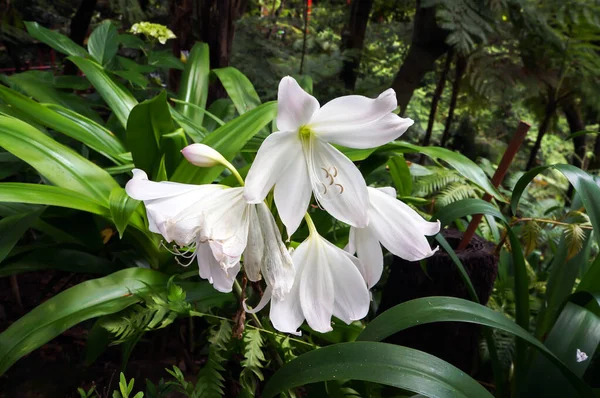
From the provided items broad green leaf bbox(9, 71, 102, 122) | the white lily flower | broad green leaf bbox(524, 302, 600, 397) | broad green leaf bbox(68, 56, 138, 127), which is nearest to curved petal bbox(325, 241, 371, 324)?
the white lily flower

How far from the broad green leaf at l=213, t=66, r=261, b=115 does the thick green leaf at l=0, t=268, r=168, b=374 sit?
0.83m

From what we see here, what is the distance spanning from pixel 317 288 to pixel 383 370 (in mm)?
148

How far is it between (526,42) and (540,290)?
1.98 m

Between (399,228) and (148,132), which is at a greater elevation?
(399,228)

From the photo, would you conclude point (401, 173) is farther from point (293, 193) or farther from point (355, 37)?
point (355, 37)

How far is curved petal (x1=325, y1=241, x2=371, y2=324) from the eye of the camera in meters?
0.66

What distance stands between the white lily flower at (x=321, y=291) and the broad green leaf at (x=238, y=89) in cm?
110

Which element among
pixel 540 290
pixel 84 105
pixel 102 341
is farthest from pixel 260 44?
pixel 102 341

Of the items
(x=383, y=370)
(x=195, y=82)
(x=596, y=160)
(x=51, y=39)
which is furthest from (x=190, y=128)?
(x=596, y=160)

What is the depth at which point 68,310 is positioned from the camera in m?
0.91

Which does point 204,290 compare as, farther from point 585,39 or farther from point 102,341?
point 585,39

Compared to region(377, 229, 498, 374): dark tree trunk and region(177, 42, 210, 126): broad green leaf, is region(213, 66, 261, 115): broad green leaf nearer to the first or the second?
region(177, 42, 210, 126): broad green leaf

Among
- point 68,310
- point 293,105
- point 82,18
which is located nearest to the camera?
point 293,105

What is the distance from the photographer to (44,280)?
1.85m
